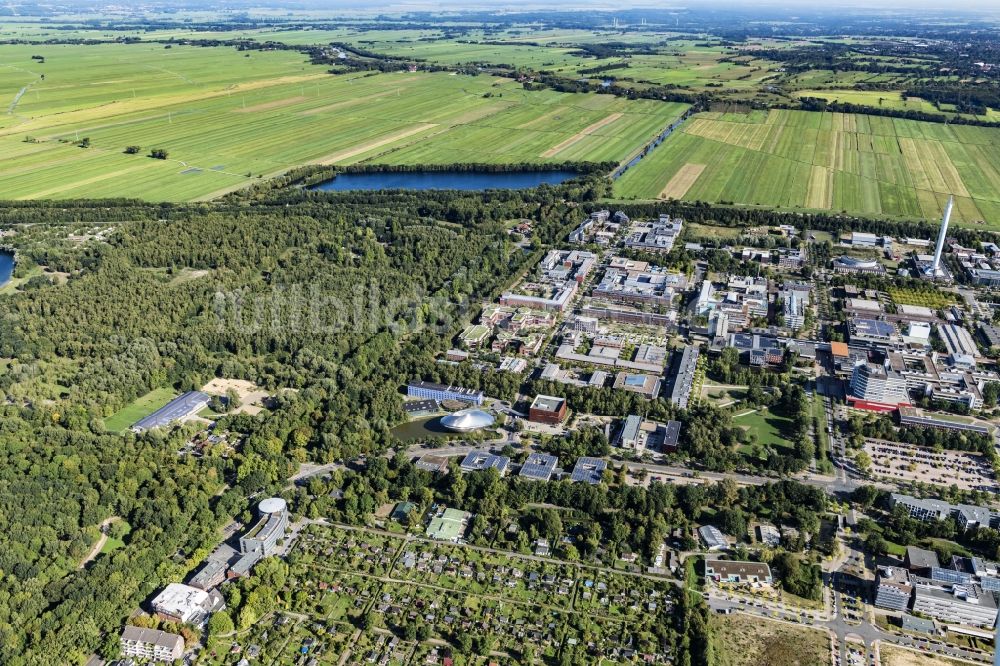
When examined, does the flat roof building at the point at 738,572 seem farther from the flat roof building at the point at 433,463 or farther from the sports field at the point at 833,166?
the sports field at the point at 833,166

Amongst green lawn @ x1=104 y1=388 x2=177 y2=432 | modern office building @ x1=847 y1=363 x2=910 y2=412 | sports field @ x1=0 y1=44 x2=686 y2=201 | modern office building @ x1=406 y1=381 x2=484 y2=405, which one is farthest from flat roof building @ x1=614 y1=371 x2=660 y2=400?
sports field @ x1=0 y1=44 x2=686 y2=201

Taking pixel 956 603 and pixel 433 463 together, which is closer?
pixel 956 603

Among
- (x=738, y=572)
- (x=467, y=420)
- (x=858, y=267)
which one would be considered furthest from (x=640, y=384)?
(x=858, y=267)

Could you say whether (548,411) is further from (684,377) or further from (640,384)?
(684,377)

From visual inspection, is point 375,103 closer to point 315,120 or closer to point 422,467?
point 315,120

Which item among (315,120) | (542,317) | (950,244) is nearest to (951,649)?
(542,317)

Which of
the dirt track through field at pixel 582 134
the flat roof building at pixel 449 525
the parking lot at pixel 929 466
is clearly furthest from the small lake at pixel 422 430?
the dirt track through field at pixel 582 134

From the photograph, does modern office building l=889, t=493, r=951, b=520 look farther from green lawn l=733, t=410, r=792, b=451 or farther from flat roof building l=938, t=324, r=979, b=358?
flat roof building l=938, t=324, r=979, b=358
